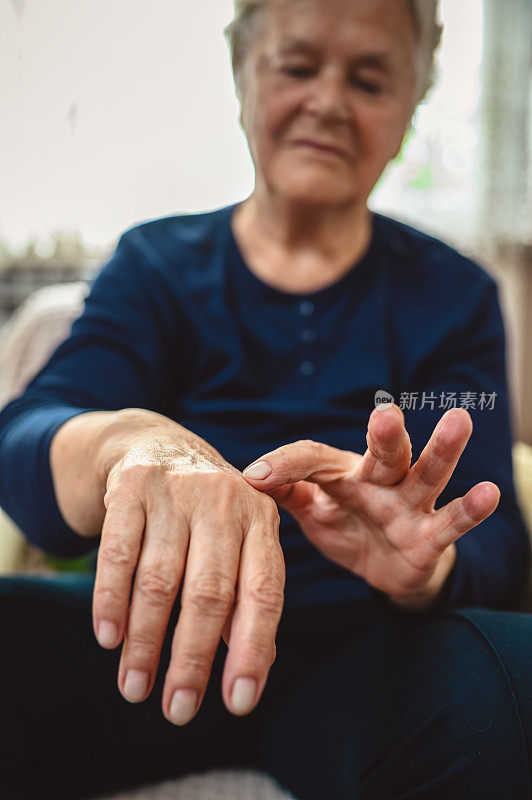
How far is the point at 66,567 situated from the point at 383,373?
522 mm

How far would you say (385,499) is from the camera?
363 mm

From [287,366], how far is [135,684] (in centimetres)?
26

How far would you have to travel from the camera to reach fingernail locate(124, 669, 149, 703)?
0.92 ft

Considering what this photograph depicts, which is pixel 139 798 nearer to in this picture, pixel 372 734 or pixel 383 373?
pixel 372 734

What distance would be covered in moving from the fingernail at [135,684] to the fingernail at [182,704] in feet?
0.05

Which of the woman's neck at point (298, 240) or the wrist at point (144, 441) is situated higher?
the woman's neck at point (298, 240)

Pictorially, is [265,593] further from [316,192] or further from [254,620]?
[316,192]

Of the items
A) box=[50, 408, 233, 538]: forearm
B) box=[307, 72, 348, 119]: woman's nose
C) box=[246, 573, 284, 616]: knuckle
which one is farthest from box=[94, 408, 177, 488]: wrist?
box=[307, 72, 348, 119]: woman's nose

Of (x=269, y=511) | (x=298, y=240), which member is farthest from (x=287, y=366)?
(x=269, y=511)

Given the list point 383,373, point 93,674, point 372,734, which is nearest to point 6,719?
point 93,674

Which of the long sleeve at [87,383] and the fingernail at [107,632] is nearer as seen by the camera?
the fingernail at [107,632]

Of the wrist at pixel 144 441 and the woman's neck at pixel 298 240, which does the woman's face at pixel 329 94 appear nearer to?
the woman's neck at pixel 298 240

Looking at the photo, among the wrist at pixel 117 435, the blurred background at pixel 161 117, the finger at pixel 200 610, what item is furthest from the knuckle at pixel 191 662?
the blurred background at pixel 161 117

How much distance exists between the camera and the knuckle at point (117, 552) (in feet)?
0.93
